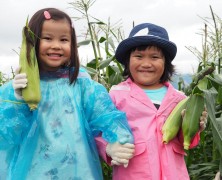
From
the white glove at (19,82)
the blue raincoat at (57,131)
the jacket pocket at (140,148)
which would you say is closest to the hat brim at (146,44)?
the blue raincoat at (57,131)

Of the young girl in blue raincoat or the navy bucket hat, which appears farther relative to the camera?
the navy bucket hat

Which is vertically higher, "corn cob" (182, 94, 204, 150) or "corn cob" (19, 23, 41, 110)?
"corn cob" (19, 23, 41, 110)

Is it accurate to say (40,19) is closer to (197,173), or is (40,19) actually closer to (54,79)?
(54,79)

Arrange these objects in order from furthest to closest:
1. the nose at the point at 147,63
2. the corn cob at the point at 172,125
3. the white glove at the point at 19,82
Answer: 1. the nose at the point at 147,63
2. the corn cob at the point at 172,125
3. the white glove at the point at 19,82

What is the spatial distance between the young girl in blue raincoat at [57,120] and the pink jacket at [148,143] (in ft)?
0.32

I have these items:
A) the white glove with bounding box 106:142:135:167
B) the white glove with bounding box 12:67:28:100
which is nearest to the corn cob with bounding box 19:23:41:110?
the white glove with bounding box 12:67:28:100

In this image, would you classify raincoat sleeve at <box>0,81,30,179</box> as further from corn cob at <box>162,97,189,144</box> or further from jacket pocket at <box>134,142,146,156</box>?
corn cob at <box>162,97,189,144</box>

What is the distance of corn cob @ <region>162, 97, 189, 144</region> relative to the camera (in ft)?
7.22

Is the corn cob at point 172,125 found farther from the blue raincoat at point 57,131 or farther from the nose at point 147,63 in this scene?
the nose at point 147,63

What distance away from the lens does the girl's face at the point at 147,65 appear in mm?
2385

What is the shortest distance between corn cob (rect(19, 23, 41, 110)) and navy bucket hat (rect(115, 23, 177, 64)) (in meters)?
0.55

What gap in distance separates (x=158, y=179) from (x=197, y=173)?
820 millimetres

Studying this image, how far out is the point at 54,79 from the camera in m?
2.31

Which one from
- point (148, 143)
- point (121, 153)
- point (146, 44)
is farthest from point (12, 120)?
point (146, 44)
